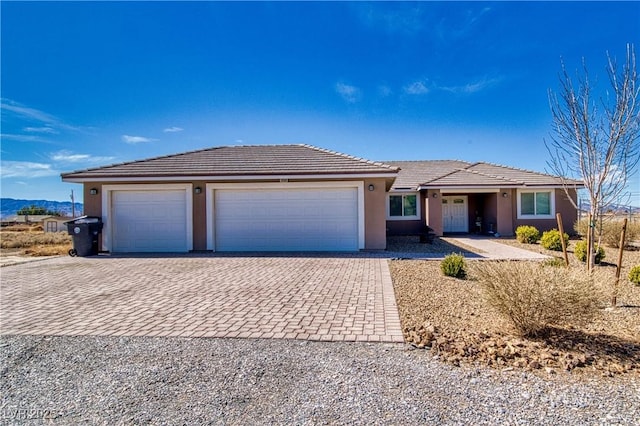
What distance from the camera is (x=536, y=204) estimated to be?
18.6 meters

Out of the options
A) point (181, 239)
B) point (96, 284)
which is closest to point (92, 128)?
point (181, 239)

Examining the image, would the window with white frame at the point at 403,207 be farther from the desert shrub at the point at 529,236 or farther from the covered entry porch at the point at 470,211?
the desert shrub at the point at 529,236

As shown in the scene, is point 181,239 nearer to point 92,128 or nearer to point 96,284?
point 96,284

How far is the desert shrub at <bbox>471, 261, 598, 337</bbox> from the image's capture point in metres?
3.98

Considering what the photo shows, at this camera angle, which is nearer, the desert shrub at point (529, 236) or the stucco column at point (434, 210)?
the desert shrub at point (529, 236)

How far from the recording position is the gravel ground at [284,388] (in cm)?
264

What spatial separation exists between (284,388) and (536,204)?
20128 mm

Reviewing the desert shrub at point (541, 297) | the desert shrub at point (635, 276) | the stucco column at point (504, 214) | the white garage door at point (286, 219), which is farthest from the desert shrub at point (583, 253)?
the stucco column at point (504, 214)

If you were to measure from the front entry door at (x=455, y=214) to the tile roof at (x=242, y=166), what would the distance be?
30.6 ft

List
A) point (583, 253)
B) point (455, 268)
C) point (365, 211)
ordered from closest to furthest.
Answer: point (455, 268), point (583, 253), point (365, 211)

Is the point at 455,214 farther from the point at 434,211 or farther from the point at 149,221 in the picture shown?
the point at 149,221

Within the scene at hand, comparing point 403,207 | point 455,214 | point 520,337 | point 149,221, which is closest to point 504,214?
point 455,214

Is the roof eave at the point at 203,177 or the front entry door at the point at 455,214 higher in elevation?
the roof eave at the point at 203,177

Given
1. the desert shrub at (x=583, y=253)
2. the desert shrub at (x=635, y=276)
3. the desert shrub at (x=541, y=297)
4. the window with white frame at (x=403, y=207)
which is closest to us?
the desert shrub at (x=541, y=297)
